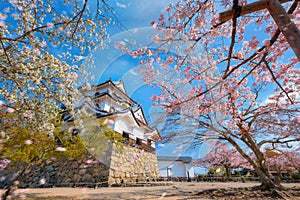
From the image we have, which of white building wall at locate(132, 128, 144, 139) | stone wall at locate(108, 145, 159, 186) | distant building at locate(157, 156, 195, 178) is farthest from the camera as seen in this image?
distant building at locate(157, 156, 195, 178)

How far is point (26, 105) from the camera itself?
3150 millimetres

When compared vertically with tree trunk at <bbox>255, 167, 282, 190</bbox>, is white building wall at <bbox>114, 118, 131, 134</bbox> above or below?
above

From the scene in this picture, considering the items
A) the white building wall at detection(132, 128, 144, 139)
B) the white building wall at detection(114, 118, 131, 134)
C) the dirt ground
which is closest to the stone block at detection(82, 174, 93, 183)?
the dirt ground

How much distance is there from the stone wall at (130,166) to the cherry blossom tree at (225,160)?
6.02 metres

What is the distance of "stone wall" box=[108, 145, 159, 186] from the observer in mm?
7732

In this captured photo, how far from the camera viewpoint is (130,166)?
9.20 metres

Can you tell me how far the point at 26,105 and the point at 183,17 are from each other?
11.4 feet

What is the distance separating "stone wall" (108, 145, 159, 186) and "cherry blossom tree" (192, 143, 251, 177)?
602 cm

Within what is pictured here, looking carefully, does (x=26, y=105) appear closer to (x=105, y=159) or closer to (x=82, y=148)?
(x=82, y=148)

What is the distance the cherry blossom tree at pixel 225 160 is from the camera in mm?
13984

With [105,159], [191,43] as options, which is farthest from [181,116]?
[105,159]

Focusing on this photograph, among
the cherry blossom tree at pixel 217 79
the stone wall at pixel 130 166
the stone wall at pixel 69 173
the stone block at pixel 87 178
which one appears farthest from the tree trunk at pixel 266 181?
the stone block at pixel 87 178

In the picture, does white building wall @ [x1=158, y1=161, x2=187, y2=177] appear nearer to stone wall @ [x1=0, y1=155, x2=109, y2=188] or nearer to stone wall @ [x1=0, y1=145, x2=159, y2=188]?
stone wall @ [x1=0, y1=145, x2=159, y2=188]

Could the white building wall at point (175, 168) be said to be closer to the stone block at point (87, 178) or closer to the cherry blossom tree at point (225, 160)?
the cherry blossom tree at point (225, 160)
